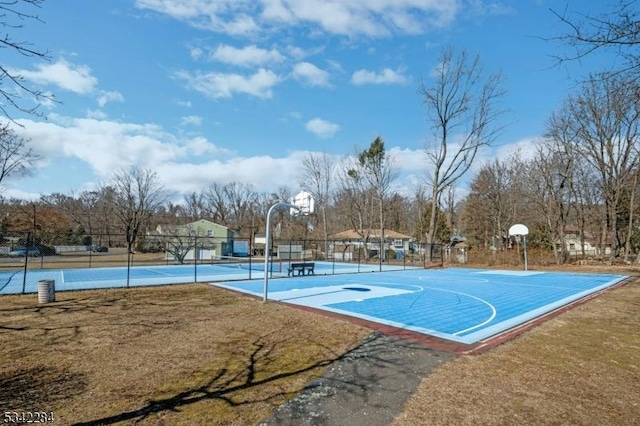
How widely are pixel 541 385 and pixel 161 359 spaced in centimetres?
538

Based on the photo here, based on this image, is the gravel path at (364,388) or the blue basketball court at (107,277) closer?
the gravel path at (364,388)

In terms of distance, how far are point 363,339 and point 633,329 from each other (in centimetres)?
613

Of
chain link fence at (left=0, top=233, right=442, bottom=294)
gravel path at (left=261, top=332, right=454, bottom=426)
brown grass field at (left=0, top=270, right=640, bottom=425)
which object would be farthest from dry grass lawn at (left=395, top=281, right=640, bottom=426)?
chain link fence at (left=0, top=233, right=442, bottom=294)

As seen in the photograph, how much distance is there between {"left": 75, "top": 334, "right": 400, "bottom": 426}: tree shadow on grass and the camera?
3.76m

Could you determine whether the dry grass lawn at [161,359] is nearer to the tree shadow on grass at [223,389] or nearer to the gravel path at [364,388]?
the tree shadow on grass at [223,389]

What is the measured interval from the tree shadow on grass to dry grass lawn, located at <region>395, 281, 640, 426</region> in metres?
1.40

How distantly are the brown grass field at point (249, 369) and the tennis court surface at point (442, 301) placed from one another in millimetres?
1030

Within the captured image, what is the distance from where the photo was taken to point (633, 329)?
7953 millimetres

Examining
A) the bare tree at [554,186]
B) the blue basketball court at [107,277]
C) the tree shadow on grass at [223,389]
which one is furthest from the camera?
the bare tree at [554,186]

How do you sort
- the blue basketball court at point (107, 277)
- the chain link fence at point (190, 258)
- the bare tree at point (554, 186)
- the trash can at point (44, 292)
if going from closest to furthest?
the trash can at point (44, 292), the blue basketball court at point (107, 277), the chain link fence at point (190, 258), the bare tree at point (554, 186)

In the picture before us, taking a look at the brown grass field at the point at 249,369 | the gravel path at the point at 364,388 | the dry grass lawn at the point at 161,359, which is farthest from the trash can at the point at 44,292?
the gravel path at the point at 364,388

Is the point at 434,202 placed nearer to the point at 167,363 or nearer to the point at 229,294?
the point at 229,294

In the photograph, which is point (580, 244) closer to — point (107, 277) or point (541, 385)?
point (541, 385)

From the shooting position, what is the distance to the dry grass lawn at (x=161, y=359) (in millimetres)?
3943
